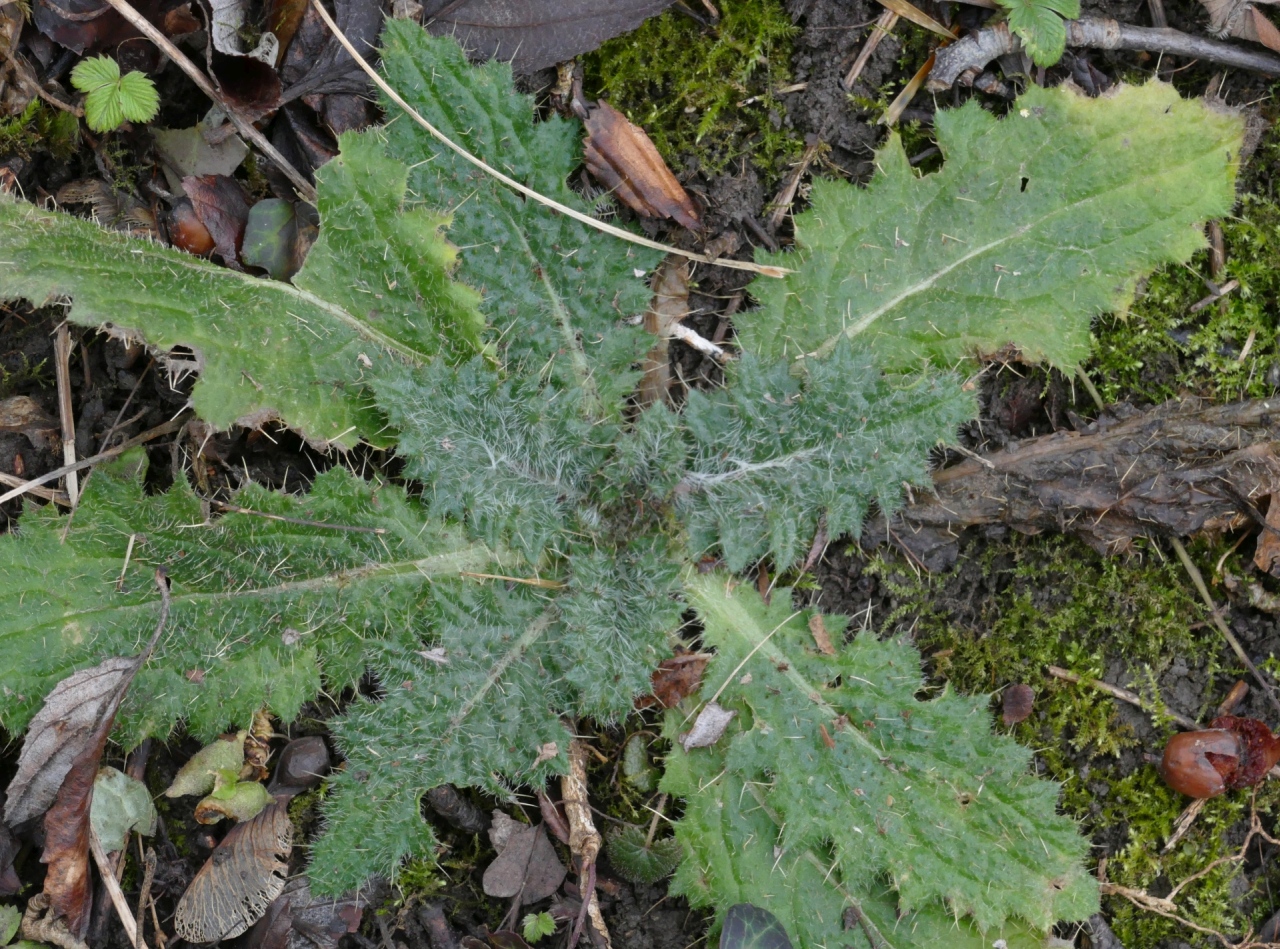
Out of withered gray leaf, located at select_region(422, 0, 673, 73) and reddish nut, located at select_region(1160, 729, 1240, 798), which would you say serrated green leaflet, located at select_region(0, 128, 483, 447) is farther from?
reddish nut, located at select_region(1160, 729, 1240, 798)

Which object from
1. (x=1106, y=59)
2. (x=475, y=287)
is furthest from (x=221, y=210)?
(x=1106, y=59)

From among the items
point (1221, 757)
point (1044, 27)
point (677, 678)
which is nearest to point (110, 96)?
point (677, 678)

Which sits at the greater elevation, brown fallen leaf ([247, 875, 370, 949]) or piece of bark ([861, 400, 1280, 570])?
piece of bark ([861, 400, 1280, 570])

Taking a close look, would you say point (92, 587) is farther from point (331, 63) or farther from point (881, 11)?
point (881, 11)

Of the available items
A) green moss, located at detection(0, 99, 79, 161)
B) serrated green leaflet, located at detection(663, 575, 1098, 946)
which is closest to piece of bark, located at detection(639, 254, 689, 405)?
serrated green leaflet, located at detection(663, 575, 1098, 946)

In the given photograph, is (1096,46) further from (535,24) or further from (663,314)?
(535,24)
